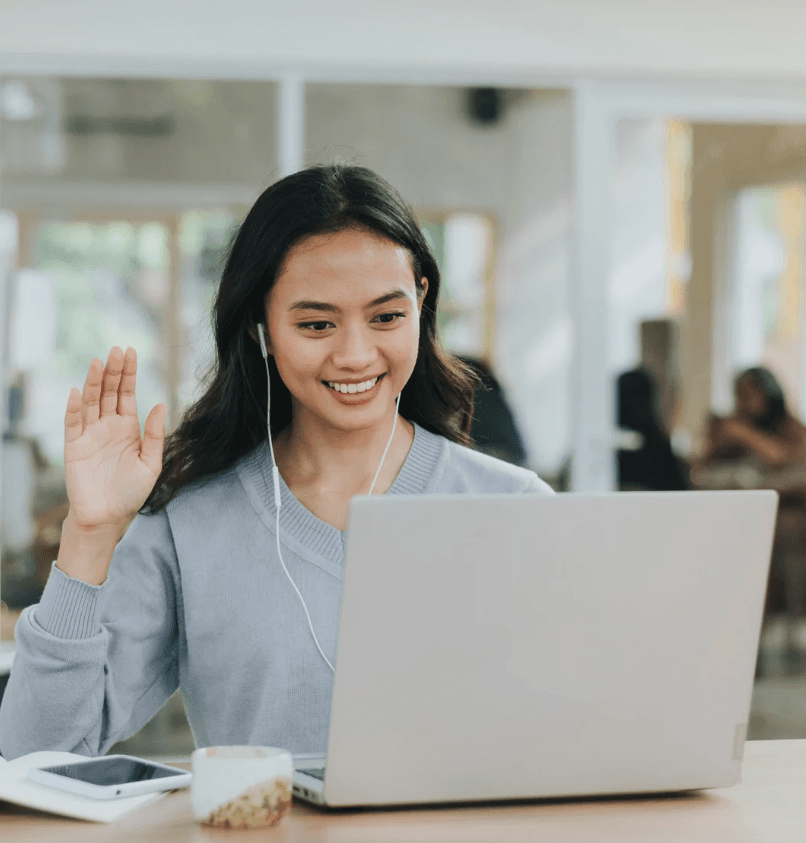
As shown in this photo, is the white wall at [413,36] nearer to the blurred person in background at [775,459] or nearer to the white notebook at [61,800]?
the blurred person in background at [775,459]

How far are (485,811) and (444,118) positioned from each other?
303cm

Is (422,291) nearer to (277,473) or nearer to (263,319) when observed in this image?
(263,319)

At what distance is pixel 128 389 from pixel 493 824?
735 mm

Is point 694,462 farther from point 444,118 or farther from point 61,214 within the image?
point 61,214

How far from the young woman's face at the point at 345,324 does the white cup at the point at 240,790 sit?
63cm

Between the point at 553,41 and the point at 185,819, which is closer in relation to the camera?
the point at 185,819

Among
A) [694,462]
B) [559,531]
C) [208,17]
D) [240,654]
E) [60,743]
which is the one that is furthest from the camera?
[694,462]

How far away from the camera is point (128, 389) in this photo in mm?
1530

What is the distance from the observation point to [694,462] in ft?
13.0

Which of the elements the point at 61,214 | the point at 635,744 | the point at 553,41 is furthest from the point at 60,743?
the point at 553,41

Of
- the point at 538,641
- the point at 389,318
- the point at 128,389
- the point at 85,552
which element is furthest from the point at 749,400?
the point at 538,641

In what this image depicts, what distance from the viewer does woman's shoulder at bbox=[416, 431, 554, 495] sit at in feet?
5.75

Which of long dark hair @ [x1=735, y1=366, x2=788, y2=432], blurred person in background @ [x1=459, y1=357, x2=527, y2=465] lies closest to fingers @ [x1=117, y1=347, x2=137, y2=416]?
blurred person in background @ [x1=459, y1=357, x2=527, y2=465]

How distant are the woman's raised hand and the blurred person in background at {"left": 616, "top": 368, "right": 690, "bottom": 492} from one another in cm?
259
